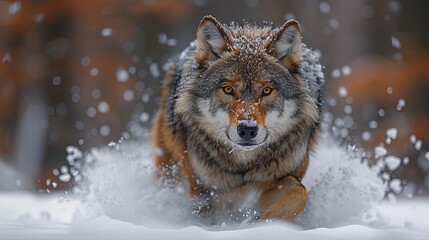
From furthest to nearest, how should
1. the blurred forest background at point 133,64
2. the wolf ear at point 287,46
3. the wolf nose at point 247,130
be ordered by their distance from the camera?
the blurred forest background at point 133,64
the wolf ear at point 287,46
the wolf nose at point 247,130

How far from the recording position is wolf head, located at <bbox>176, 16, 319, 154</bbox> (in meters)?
4.12

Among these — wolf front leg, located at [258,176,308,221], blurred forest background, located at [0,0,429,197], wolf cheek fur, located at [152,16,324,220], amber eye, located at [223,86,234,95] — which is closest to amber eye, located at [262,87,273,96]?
wolf cheek fur, located at [152,16,324,220]

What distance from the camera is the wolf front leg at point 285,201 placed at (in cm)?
418

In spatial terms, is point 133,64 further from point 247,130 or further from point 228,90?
point 247,130

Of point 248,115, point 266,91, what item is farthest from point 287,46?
point 248,115

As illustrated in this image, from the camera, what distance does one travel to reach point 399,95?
11602mm

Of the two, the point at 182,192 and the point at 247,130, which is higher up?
the point at 247,130

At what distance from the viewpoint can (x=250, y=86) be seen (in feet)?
13.7

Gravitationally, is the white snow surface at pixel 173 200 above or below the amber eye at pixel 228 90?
below

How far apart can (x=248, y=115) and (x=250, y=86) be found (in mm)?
220

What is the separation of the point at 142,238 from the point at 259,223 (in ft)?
3.75

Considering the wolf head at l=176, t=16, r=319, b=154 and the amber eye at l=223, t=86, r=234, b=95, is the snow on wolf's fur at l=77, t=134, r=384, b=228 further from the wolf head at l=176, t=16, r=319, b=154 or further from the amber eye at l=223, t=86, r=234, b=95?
the amber eye at l=223, t=86, r=234, b=95

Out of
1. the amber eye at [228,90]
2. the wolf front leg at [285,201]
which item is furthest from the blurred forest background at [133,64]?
the amber eye at [228,90]

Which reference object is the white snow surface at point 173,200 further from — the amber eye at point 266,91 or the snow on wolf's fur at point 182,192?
the amber eye at point 266,91
